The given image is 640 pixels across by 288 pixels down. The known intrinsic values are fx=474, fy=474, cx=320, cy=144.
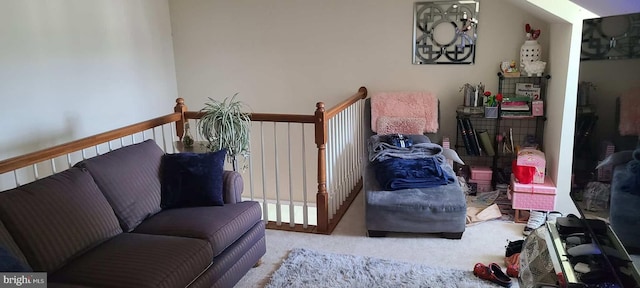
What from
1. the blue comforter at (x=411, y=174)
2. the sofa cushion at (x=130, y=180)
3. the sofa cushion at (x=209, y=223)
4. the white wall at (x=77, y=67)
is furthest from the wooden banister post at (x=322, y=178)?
the white wall at (x=77, y=67)

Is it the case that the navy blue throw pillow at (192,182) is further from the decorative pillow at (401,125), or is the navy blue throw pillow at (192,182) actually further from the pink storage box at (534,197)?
the pink storage box at (534,197)

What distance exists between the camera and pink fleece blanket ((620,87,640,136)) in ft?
5.28

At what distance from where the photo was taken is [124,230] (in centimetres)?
257

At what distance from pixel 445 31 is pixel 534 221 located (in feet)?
5.96

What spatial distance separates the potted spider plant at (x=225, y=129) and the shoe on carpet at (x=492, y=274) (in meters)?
1.70

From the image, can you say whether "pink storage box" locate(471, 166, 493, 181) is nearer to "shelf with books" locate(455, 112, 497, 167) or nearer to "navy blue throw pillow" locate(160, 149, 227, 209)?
"shelf with books" locate(455, 112, 497, 167)

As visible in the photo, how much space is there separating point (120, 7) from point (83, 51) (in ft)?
2.02

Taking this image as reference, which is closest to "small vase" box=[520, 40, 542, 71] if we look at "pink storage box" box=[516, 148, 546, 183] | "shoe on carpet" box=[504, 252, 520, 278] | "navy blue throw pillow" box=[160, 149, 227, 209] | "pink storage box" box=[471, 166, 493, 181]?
"pink storage box" box=[516, 148, 546, 183]

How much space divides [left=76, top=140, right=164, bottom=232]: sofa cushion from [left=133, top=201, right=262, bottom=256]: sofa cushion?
0.25 feet

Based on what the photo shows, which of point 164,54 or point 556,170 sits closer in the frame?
point 556,170

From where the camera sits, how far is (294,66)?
4.75m

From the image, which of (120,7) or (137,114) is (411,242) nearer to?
(137,114)

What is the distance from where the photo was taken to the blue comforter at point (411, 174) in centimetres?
336

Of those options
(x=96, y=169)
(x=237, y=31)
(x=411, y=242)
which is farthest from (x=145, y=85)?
(x=411, y=242)
